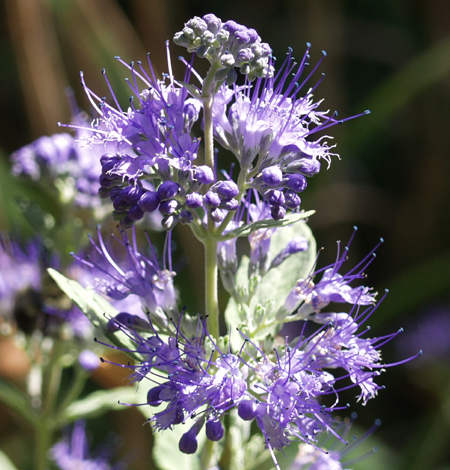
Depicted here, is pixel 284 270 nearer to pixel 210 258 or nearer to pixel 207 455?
pixel 210 258

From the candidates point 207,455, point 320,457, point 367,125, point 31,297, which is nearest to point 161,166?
point 207,455

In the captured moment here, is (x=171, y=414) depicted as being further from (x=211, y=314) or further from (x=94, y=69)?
(x=94, y=69)

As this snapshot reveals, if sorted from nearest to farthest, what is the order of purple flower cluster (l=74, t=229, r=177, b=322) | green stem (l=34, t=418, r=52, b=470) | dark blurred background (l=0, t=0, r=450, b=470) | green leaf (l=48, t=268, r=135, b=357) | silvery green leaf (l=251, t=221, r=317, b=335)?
green leaf (l=48, t=268, r=135, b=357) → purple flower cluster (l=74, t=229, r=177, b=322) → silvery green leaf (l=251, t=221, r=317, b=335) → green stem (l=34, t=418, r=52, b=470) → dark blurred background (l=0, t=0, r=450, b=470)

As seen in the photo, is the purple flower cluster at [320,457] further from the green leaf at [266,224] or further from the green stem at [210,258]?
the green leaf at [266,224]

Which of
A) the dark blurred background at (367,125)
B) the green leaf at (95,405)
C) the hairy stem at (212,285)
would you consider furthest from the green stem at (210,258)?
the dark blurred background at (367,125)

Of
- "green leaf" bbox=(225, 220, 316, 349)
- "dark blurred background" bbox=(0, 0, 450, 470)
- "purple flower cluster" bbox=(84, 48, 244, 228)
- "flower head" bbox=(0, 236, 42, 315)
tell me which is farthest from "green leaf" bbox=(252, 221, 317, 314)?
"dark blurred background" bbox=(0, 0, 450, 470)

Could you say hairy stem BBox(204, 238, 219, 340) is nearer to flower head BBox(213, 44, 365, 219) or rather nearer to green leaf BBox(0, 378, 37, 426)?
flower head BBox(213, 44, 365, 219)
